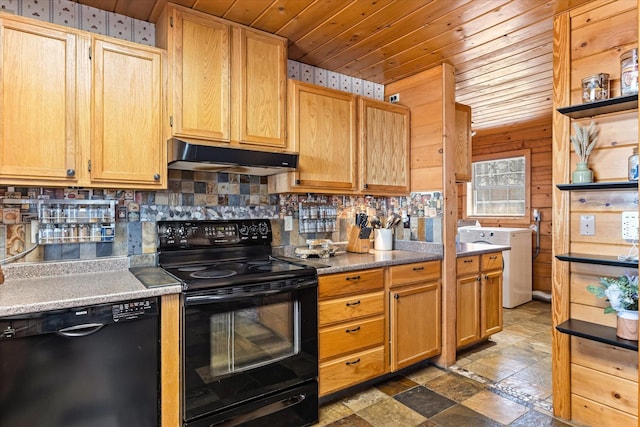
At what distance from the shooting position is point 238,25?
2.32 meters

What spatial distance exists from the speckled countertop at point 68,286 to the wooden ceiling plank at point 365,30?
1.90 meters

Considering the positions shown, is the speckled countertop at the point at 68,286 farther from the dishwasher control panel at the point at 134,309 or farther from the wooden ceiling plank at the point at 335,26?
the wooden ceiling plank at the point at 335,26

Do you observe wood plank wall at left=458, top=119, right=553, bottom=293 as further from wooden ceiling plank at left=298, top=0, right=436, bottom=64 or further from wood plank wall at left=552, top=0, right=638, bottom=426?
wooden ceiling plank at left=298, top=0, right=436, bottom=64

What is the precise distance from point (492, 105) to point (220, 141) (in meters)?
3.34

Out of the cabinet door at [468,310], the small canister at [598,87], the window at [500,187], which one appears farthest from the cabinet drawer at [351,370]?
the window at [500,187]

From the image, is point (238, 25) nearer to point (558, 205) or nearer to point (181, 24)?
point (181, 24)

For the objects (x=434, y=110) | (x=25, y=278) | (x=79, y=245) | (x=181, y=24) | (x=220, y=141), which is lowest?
(x=25, y=278)

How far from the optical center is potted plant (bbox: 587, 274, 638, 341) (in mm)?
1869

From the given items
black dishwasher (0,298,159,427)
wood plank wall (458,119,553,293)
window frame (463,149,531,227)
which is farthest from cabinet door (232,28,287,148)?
wood plank wall (458,119,553,293)

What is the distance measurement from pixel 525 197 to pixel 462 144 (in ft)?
7.68

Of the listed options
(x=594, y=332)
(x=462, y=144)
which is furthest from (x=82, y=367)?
(x=462, y=144)

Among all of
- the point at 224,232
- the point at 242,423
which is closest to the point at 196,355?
the point at 242,423

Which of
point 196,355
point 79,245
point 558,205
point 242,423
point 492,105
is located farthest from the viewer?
point 492,105

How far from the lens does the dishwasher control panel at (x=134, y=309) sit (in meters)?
1.65
